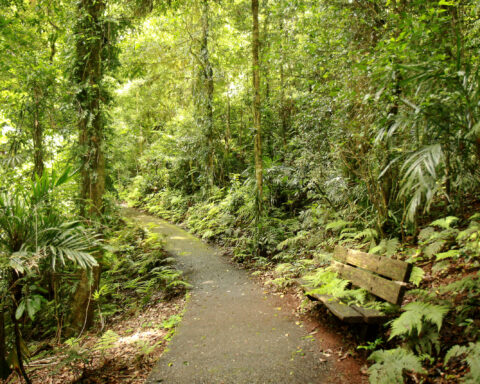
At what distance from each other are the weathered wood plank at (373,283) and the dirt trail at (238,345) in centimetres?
102

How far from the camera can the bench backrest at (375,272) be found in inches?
125

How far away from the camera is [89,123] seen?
17.9 ft

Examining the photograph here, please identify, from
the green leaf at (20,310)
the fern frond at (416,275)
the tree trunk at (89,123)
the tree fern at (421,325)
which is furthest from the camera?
the tree trunk at (89,123)

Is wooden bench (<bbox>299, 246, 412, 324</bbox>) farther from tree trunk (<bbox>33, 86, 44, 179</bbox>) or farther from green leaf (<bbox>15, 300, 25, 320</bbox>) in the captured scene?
tree trunk (<bbox>33, 86, 44, 179</bbox>)

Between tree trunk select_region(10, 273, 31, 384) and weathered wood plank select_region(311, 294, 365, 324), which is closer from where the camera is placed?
tree trunk select_region(10, 273, 31, 384)

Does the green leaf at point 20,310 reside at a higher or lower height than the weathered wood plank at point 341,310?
higher

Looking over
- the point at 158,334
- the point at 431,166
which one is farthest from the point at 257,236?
the point at 431,166

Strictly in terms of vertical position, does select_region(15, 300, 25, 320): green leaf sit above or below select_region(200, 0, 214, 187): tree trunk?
below

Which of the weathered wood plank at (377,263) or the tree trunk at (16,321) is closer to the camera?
the tree trunk at (16,321)

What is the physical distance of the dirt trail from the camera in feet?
10.4

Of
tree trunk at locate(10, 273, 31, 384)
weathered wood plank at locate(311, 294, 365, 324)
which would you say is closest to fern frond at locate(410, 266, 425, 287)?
weathered wood plank at locate(311, 294, 365, 324)

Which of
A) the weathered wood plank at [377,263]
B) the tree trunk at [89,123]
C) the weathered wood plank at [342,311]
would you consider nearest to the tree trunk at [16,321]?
the tree trunk at [89,123]

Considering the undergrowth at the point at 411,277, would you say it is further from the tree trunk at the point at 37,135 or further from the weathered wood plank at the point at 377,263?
the tree trunk at the point at 37,135

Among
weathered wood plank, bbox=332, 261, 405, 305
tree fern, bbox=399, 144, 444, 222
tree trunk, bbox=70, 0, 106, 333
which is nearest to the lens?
tree fern, bbox=399, 144, 444, 222
